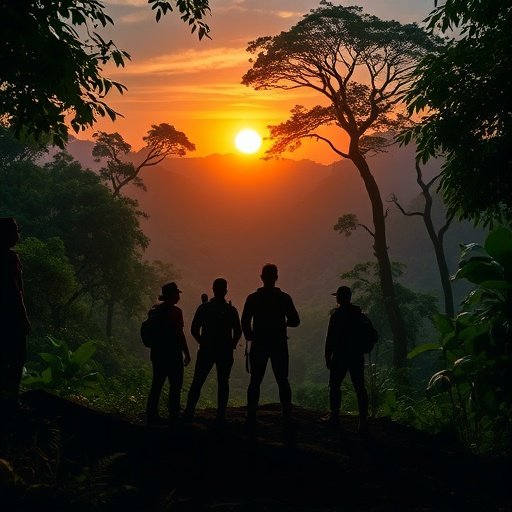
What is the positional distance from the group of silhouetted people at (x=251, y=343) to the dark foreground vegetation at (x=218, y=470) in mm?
474

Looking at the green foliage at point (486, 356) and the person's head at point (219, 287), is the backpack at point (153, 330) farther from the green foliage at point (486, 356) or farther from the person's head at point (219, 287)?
the green foliage at point (486, 356)

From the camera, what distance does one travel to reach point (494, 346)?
A: 7664mm

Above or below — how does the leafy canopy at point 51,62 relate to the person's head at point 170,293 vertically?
above

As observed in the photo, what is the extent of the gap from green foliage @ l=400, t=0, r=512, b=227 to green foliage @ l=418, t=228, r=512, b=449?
5.96 feet

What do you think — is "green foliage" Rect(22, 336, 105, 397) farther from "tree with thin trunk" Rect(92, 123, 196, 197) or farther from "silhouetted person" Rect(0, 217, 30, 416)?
"tree with thin trunk" Rect(92, 123, 196, 197)

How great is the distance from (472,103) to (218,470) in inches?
251

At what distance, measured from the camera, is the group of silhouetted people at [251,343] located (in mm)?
7387

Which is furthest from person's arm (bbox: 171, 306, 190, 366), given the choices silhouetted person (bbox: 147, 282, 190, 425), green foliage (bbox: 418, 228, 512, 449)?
green foliage (bbox: 418, 228, 512, 449)

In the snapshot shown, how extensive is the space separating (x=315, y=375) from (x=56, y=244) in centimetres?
6233

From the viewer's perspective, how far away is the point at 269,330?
24.2 feet

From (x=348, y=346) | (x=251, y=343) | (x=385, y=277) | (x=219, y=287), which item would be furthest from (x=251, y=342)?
(x=385, y=277)

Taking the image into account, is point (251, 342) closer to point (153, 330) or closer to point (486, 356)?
point (153, 330)

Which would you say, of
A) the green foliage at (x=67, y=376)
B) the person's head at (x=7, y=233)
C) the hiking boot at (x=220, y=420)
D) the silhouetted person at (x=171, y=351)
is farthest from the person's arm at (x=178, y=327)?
the green foliage at (x=67, y=376)

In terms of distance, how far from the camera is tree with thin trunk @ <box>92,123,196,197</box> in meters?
40.3
